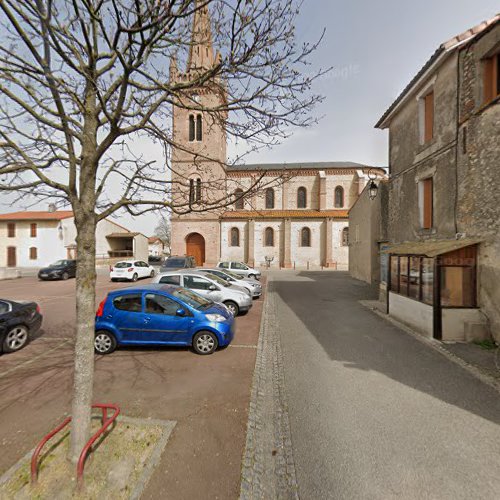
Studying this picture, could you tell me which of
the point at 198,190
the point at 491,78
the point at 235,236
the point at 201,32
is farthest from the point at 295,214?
the point at 201,32

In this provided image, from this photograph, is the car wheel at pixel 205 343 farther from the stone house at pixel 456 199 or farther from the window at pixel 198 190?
the stone house at pixel 456 199

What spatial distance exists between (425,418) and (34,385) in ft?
20.1

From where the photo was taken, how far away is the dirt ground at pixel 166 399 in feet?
8.38

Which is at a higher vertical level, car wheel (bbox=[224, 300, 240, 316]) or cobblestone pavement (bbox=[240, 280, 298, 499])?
car wheel (bbox=[224, 300, 240, 316])

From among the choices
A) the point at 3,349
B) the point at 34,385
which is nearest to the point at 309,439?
the point at 34,385

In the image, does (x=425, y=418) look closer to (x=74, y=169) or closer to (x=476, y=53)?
(x=74, y=169)

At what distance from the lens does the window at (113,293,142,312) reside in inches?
217

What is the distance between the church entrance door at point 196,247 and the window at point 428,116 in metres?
22.5

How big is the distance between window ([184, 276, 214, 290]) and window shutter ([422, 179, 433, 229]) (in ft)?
26.2

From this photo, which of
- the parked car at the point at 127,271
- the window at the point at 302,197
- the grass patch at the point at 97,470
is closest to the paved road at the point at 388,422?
the grass patch at the point at 97,470

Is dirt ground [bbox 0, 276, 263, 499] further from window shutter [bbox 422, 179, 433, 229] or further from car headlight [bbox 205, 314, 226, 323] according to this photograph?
window shutter [bbox 422, 179, 433, 229]

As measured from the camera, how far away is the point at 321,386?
4273 millimetres

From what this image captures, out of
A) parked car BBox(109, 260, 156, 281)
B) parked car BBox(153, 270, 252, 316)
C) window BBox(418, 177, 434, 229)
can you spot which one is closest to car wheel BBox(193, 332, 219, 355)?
parked car BBox(153, 270, 252, 316)

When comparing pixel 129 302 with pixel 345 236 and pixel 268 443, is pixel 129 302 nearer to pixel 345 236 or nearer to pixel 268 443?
pixel 268 443
